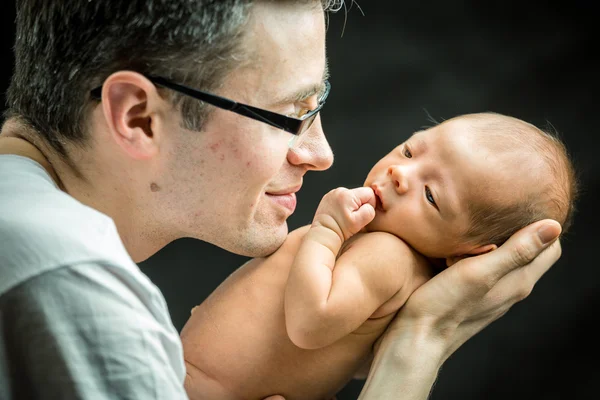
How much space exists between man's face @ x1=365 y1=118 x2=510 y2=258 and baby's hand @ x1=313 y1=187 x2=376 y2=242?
0.05 m

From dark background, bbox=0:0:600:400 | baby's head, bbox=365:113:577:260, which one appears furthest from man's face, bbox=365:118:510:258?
dark background, bbox=0:0:600:400

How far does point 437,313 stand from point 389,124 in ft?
4.39

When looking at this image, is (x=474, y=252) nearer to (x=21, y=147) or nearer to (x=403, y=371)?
(x=403, y=371)

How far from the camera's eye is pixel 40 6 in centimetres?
155

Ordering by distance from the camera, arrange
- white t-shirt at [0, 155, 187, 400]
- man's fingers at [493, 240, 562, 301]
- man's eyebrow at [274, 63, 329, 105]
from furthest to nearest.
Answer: man's fingers at [493, 240, 562, 301], man's eyebrow at [274, 63, 329, 105], white t-shirt at [0, 155, 187, 400]

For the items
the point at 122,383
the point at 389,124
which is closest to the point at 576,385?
the point at 389,124

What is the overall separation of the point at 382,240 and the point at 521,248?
0.30 meters

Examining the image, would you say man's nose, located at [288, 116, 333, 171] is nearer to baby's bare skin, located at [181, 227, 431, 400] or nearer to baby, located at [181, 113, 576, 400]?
baby, located at [181, 113, 576, 400]

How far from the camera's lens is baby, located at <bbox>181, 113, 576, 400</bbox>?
5.88 feet

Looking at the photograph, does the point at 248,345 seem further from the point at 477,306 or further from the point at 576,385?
the point at 576,385

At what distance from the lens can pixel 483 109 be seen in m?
2.99

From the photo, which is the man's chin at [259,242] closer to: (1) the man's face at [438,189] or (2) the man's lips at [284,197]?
(2) the man's lips at [284,197]

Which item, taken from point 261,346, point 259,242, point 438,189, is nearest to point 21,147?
point 259,242

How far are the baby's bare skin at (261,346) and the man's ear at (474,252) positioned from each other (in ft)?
0.32
